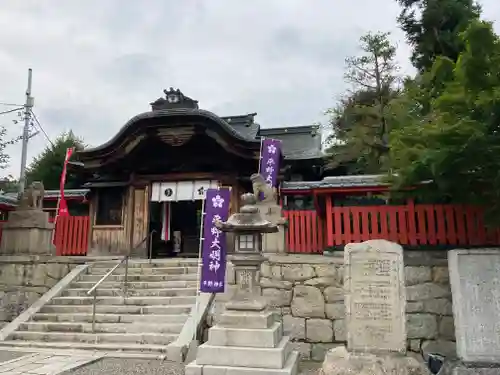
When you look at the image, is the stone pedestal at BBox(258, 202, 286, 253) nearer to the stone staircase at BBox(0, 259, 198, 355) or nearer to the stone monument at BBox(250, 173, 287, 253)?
the stone monument at BBox(250, 173, 287, 253)

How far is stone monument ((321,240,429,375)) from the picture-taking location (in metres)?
5.32

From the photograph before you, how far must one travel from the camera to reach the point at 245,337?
531cm

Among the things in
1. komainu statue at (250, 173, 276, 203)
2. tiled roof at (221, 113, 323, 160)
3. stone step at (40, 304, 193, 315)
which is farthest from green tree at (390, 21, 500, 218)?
tiled roof at (221, 113, 323, 160)

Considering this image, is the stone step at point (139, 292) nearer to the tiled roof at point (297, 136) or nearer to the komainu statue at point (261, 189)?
the komainu statue at point (261, 189)

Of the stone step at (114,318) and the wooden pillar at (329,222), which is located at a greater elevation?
the wooden pillar at (329,222)

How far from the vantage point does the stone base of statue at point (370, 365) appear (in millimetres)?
5180

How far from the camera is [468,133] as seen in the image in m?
5.47

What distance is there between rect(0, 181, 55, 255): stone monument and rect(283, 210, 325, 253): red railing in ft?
19.5

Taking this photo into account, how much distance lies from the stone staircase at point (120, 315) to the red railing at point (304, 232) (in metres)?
2.46

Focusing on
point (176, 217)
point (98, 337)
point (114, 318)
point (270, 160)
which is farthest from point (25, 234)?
point (176, 217)

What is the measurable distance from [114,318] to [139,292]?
3.25ft

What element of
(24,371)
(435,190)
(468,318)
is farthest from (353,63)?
(24,371)

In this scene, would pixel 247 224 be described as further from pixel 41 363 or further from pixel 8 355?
pixel 8 355

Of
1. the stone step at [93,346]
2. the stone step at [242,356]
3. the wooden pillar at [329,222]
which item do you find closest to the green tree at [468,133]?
the wooden pillar at [329,222]
